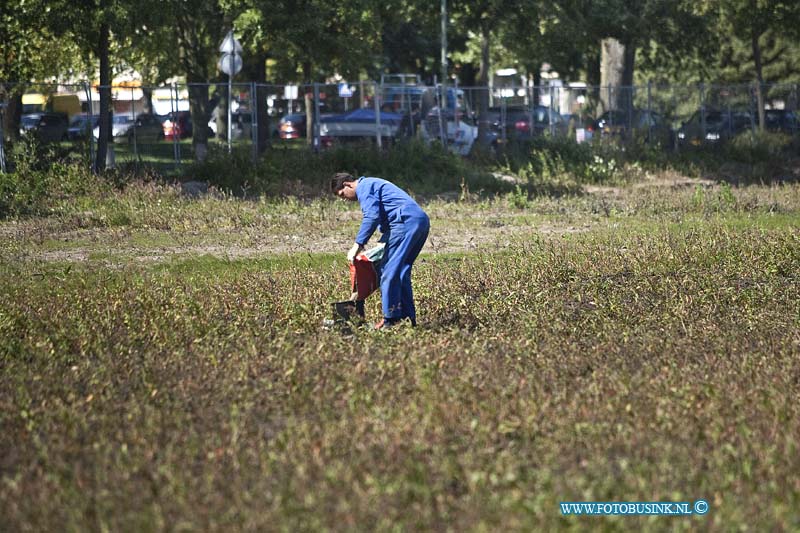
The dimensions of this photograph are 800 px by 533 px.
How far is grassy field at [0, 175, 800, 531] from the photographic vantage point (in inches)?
219

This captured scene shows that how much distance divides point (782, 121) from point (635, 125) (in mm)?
5510

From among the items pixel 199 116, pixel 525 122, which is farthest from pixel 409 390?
pixel 525 122

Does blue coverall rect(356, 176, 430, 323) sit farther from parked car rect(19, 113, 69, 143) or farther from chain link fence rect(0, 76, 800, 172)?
parked car rect(19, 113, 69, 143)

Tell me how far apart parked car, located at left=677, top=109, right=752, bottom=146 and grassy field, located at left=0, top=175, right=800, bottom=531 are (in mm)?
19095

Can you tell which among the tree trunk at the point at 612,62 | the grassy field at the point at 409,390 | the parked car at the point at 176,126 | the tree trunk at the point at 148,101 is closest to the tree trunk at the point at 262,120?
the parked car at the point at 176,126

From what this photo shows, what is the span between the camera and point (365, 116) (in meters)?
28.6

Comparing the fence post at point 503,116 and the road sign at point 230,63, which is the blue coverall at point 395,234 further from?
the fence post at point 503,116

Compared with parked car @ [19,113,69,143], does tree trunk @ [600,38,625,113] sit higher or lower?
higher

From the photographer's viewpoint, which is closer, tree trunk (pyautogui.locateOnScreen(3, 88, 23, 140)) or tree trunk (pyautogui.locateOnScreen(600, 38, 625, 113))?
tree trunk (pyautogui.locateOnScreen(3, 88, 23, 140))

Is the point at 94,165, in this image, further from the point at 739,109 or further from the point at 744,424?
the point at 739,109

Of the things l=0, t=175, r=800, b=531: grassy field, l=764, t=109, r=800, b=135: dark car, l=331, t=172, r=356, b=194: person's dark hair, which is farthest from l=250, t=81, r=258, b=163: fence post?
l=764, t=109, r=800, b=135: dark car

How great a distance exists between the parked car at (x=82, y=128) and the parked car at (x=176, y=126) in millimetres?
1590

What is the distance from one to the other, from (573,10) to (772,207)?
1324 centimetres

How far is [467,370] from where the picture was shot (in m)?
8.02
